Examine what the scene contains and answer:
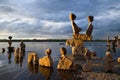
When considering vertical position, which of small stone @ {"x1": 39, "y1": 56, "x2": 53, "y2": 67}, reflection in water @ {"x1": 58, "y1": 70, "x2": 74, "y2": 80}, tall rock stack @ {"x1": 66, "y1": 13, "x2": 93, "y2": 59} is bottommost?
reflection in water @ {"x1": 58, "y1": 70, "x2": 74, "y2": 80}

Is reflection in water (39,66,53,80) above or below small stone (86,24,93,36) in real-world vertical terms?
below

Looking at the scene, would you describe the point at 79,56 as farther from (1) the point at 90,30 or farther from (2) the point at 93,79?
(2) the point at 93,79

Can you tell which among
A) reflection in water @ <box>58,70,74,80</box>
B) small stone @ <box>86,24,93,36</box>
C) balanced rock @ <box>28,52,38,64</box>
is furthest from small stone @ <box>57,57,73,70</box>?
small stone @ <box>86,24,93,36</box>

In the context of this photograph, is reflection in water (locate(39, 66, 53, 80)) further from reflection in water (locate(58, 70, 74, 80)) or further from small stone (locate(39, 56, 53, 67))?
reflection in water (locate(58, 70, 74, 80))

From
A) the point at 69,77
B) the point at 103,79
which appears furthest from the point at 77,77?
the point at 103,79

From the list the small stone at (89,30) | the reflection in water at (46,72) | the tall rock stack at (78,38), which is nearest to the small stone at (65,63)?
the reflection in water at (46,72)

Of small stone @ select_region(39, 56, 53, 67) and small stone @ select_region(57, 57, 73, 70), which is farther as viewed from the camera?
small stone @ select_region(39, 56, 53, 67)

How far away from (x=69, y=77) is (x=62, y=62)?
446 centimetres

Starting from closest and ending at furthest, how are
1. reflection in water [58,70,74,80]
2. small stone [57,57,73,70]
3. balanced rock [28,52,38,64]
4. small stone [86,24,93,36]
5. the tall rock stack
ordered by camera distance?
1. reflection in water [58,70,74,80]
2. small stone [57,57,73,70]
3. balanced rock [28,52,38,64]
4. small stone [86,24,93,36]
5. the tall rock stack

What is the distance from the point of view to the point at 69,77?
2320 cm

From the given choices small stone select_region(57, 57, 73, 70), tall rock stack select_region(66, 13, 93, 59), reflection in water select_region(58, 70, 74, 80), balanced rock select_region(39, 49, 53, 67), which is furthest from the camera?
tall rock stack select_region(66, 13, 93, 59)

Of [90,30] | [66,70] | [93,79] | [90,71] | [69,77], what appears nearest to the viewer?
[93,79]

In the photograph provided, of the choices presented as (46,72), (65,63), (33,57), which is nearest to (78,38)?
(33,57)

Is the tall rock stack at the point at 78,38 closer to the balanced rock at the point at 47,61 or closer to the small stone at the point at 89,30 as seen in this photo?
the small stone at the point at 89,30
